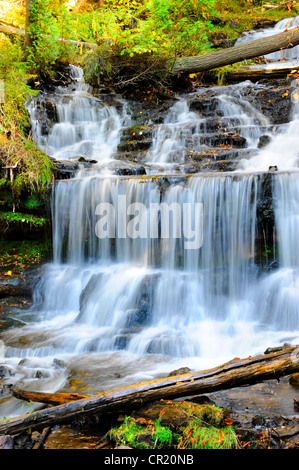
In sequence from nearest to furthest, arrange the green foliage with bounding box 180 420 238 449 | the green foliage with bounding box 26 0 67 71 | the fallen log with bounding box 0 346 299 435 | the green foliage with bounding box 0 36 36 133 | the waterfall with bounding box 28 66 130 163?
1. the green foliage with bounding box 180 420 238 449
2. the fallen log with bounding box 0 346 299 435
3. the green foliage with bounding box 0 36 36 133
4. the waterfall with bounding box 28 66 130 163
5. the green foliage with bounding box 26 0 67 71

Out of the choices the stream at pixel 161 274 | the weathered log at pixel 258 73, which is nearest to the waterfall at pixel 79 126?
the stream at pixel 161 274

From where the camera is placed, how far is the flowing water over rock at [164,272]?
5.66 m

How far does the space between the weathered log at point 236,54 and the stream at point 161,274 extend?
2.92 metres

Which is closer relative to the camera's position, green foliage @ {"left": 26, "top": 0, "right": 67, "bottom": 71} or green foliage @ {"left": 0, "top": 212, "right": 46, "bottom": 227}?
green foliage @ {"left": 0, "top": 212, "right": 46, "bottom": 227}

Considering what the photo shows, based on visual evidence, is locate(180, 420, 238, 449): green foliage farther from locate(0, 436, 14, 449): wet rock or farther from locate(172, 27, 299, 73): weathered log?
locate(172, 27, 299, 73): weathered log

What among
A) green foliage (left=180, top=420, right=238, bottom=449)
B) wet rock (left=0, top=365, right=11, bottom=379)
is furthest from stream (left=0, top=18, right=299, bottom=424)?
green foliage (left=180, top=420, right=238, bottom=449)

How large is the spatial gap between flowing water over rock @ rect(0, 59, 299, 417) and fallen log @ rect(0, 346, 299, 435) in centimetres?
105

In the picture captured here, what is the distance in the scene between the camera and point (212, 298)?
6891 mm

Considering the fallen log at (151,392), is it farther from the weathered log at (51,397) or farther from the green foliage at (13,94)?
the green foliage at (13,94)

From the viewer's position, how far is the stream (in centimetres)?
557

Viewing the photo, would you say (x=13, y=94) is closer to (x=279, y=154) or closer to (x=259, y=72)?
(x=279, y=154)
